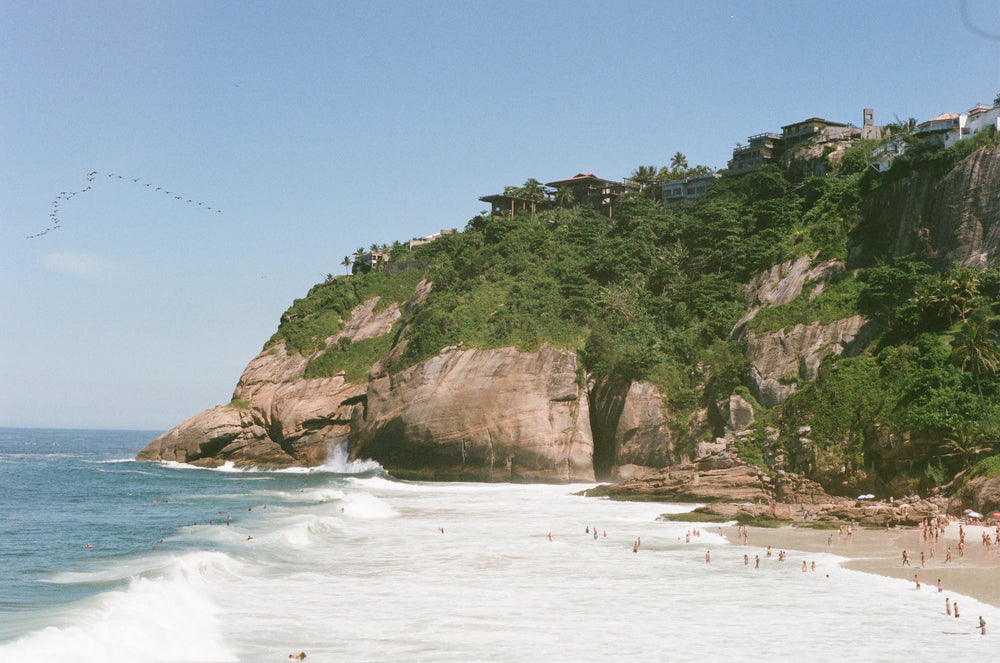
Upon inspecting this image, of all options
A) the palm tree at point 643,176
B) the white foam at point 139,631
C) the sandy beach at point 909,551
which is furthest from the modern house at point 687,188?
the white foam at point 139,631

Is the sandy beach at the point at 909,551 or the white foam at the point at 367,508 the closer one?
the sandy beach at the point at 909,551

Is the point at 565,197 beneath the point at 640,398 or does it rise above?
above

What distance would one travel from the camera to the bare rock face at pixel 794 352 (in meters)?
60.2

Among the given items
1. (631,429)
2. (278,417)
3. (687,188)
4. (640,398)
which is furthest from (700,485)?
(687,188)

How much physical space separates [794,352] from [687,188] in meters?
44.1

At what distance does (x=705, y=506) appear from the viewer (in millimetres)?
51656

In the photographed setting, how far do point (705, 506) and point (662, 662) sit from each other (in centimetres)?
2884

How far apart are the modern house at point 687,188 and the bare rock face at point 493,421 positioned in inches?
1504

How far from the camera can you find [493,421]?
68.7 m

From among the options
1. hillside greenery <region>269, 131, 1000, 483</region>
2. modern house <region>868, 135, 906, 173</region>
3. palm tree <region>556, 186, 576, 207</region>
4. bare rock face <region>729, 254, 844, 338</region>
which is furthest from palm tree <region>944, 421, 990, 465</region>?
palm tree <region>556, 186, 576, 207</region>

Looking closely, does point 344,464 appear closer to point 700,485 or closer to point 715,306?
point 715,306

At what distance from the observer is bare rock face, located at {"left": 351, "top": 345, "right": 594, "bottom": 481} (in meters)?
67.9

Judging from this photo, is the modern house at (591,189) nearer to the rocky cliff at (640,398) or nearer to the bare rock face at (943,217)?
the rocky cliff at (640,398)

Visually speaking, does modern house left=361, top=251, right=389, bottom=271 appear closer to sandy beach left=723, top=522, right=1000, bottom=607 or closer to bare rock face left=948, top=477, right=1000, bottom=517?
sandy beach left=723, top=522, right=1000, bottom=607
